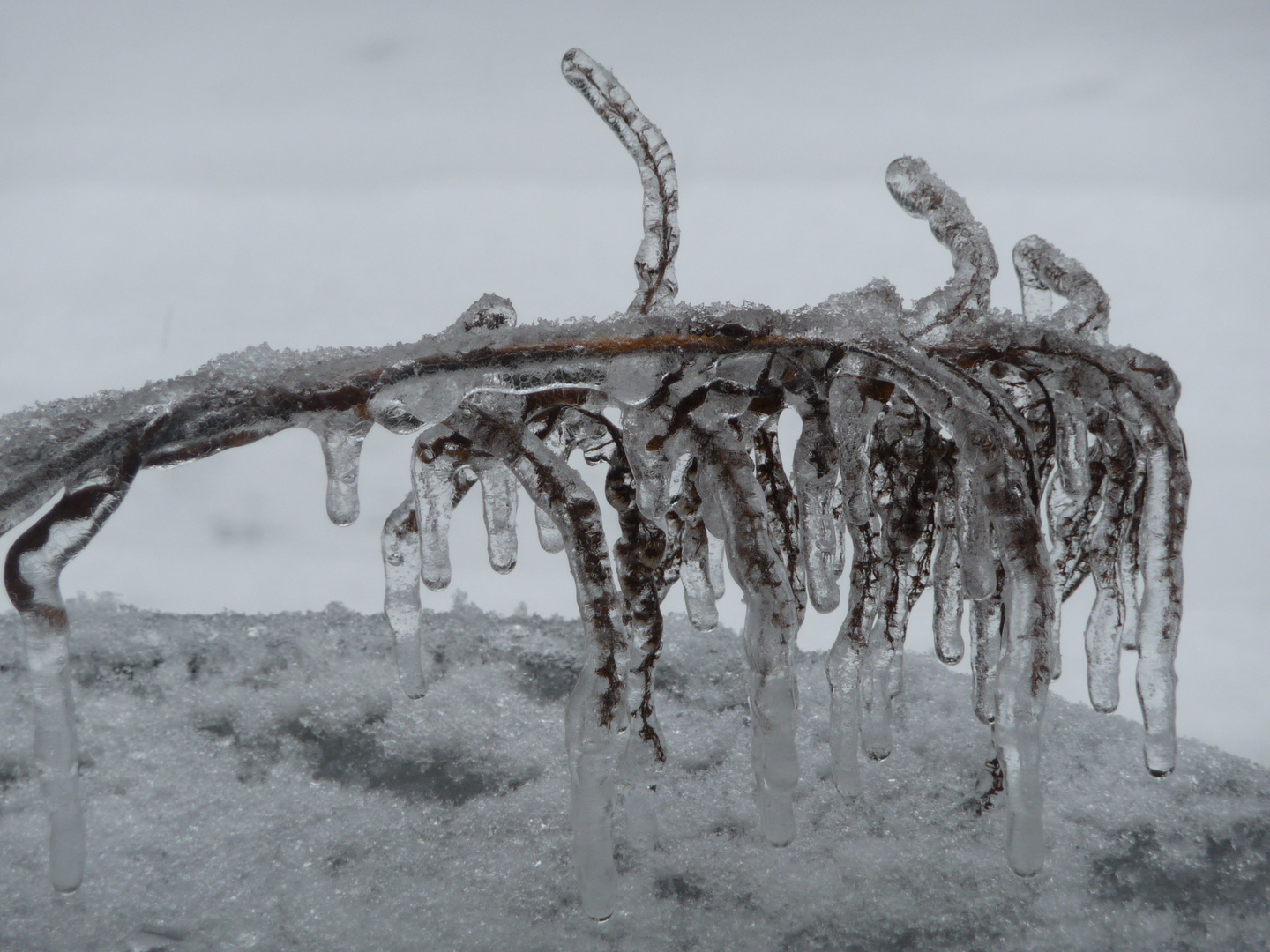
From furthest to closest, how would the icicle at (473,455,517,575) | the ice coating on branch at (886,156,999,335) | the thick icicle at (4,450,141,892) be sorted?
the icicle at (473,455,517,575) → the ice coating on branch at (886,156,999,335) → the thick icicle at (4,450,141,892)

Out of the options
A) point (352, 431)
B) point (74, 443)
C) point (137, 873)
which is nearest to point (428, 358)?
point (352, 431)

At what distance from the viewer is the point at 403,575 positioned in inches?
31.3

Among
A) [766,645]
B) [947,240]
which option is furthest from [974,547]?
[947,240]

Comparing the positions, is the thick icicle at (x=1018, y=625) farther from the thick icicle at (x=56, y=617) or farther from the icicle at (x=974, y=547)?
the thick icicle at (x=56, y=617)

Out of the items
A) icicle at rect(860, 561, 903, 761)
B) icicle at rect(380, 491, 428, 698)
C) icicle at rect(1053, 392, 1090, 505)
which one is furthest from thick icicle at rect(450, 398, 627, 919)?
icicle at rect(1053, 392, 1090, 505)

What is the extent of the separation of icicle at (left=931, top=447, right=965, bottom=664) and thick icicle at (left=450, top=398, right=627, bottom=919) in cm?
29

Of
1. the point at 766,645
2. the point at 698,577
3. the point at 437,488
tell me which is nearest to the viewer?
the point at 766,645

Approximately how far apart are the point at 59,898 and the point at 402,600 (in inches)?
14.3

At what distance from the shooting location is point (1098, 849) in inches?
36.3

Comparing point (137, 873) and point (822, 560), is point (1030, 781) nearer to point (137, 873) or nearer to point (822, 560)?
point (822, 560)

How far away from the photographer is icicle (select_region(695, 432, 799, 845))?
0.67m

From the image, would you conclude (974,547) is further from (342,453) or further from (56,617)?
(56,617)

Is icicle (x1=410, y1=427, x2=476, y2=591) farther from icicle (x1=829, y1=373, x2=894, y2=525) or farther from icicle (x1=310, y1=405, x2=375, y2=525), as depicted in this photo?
icicle (x1=829, y1=373, x2=894, y2=525)

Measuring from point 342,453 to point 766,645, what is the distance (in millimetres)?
308
